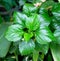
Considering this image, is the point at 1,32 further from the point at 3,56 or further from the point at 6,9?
the point at 6,9

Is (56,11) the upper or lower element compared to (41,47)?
upper

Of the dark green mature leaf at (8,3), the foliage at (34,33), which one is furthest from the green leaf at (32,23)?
the dark green mature leaf at (8,3)

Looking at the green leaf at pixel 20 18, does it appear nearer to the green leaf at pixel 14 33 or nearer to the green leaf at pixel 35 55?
the green leaf at pixel 14 33

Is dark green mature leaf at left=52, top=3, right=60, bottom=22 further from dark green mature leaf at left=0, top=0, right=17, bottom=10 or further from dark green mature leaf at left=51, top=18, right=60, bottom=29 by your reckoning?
dark green mature leaf at left=0, top=0, right=17, bottom=10

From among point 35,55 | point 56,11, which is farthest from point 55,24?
point 35,55

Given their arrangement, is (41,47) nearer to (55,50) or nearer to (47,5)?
(55,50)

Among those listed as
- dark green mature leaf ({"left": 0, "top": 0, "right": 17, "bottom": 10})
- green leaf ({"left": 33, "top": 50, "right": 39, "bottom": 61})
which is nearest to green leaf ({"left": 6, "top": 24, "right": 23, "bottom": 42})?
green leaf ({"left": 33, "top": 50, "right": 39, "bottom": 61})

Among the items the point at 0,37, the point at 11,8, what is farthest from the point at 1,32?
the point at 11,8
